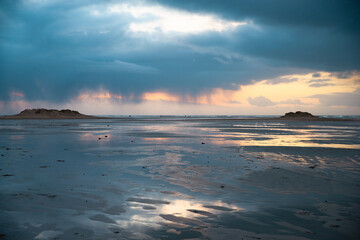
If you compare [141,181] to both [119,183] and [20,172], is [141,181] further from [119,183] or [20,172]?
[20,172]

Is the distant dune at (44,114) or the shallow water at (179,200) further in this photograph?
the distant dune at (44,114)

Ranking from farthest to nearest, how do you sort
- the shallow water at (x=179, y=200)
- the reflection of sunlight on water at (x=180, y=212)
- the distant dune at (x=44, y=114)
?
the distant dune at (x=44, y=114), the reflection of sunlight on water at (x=180, y=212), the shallow water at (x=179, y=200)

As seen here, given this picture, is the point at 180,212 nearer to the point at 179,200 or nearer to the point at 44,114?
the point at 179,200

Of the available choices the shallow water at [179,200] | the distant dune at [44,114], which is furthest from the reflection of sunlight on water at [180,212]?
the distant dune at [44,114]

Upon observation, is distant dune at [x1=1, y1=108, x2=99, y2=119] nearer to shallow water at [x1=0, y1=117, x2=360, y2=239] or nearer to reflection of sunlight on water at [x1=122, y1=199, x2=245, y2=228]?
shallow water at [x1=0, y1=117, x2=360, y2=239]

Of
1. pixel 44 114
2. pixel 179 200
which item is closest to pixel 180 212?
pixel 179 200

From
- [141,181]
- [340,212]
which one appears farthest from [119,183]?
[340,212]

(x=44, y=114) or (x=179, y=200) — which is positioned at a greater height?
(x=44, y=114)

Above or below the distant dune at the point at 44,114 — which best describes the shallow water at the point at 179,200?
below

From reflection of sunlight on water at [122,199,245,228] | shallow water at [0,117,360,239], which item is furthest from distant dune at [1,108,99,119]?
reflection of sunlight on water at [122,199,245,228]

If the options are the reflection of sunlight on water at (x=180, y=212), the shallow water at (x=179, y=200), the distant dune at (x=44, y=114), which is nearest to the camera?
the shallow water at (x=179, y=200)

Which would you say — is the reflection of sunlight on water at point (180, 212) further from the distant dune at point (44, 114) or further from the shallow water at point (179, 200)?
the distant dune at point (44, 114)

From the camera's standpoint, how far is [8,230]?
5.48 meters

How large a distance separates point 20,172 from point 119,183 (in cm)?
486
